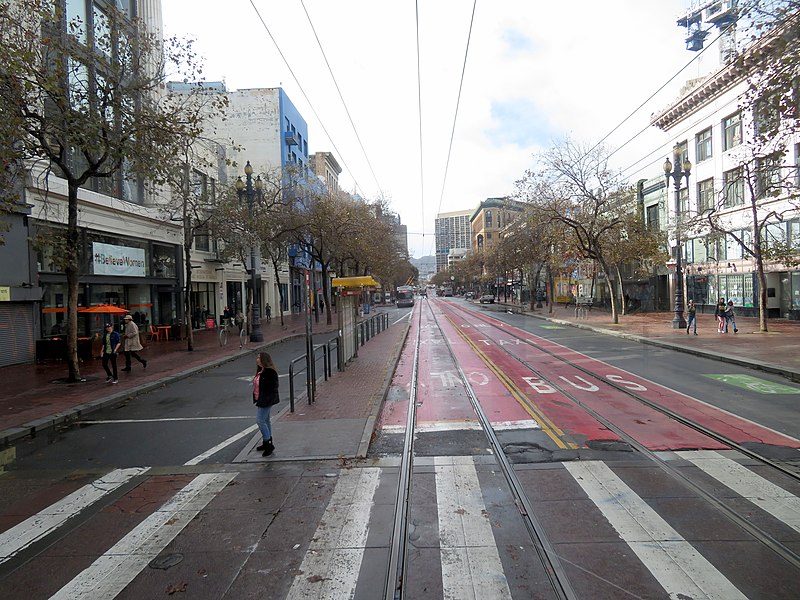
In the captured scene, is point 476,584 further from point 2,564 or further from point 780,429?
point 780,429

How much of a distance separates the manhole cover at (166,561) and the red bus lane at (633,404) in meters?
5.94

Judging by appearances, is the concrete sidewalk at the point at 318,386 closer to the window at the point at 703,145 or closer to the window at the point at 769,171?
the window at the point at 769,171

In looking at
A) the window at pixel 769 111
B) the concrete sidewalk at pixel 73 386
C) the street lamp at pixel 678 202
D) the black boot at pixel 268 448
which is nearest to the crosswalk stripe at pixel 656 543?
the black boot at pixel 268 448

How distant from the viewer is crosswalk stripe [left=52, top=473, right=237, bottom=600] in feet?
13.3

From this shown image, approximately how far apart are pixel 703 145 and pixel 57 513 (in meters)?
42.6

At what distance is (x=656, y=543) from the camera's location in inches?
177

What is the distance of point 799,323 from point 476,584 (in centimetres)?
3075

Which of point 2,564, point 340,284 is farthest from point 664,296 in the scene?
point 2,564

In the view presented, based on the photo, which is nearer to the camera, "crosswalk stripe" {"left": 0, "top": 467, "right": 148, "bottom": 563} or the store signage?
"crosswalk stripe" {"left": 0, "top": 467, "right": 148, "bottom": 563}

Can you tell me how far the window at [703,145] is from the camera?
119 ft

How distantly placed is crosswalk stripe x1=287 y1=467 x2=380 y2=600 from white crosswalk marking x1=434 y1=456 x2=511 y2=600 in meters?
0.74

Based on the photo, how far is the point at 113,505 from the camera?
5809 millimetres

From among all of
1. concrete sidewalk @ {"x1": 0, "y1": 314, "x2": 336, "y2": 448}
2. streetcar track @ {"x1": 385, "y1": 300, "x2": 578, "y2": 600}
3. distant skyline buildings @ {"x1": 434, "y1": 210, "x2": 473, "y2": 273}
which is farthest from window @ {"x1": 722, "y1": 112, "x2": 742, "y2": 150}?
distant skyline buildings @ {"x1": 434, "y1": 210, "x2": 473, "y2": 273}

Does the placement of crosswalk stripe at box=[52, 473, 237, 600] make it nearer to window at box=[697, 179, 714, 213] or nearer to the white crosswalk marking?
the white crosswalk marking
